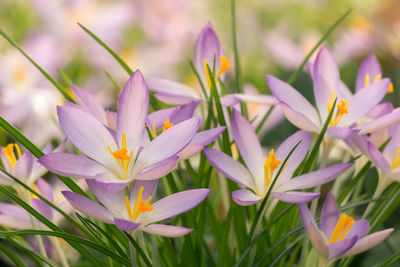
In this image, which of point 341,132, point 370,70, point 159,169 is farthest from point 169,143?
point 370,70

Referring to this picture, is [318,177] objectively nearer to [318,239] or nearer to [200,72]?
[318,239]

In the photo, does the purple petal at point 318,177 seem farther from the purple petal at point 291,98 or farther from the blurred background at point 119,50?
the blurred background at point 119,50

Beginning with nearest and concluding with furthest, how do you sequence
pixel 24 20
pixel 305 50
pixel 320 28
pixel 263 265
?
1. pixel 263 265
2. pixel 305 50
3. pixel 24 20
4. pixel 320 28

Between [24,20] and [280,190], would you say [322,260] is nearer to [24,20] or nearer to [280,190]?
[280,190]

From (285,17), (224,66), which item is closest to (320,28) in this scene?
(285,17)

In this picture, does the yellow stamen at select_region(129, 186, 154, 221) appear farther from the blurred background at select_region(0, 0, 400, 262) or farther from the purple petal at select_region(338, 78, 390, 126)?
the blurred background at select_region(0, 0, 400, 262)

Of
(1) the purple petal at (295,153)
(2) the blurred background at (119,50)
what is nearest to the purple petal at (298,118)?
(1) the purple petal at (295,153)
